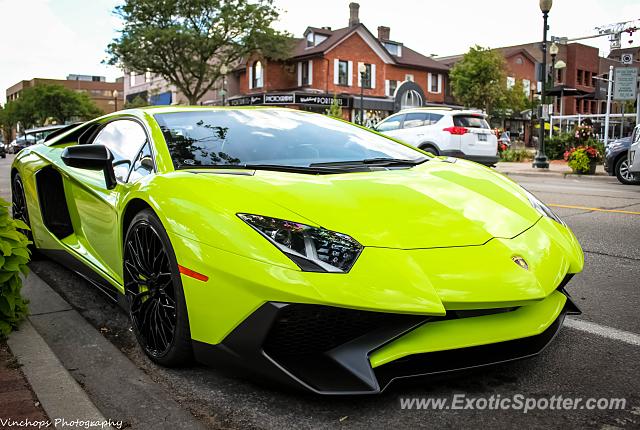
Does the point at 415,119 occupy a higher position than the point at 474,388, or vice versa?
the point at 415,119

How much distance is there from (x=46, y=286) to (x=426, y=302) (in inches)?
120

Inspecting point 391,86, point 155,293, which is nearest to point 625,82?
point 155,293

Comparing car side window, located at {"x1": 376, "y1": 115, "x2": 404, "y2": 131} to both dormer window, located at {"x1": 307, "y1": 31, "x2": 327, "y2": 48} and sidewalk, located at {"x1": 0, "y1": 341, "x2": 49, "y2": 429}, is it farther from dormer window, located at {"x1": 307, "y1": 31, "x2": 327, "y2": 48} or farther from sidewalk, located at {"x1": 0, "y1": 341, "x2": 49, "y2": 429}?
dormer window, located at {"x1": 307, "y1": 31, "x2": 327, "y2": 48}

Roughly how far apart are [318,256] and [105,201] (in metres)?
1.70

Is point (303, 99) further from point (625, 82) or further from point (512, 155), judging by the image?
point (625, 82)

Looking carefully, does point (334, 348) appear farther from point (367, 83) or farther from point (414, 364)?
point (367, 83)

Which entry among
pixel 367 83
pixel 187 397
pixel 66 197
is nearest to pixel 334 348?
pixel 187 397

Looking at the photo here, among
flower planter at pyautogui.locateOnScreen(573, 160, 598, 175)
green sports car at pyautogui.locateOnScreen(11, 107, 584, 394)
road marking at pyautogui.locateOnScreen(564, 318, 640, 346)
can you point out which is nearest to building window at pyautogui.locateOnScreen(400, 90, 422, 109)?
flower planter at pyautogui.locateOnScreen(573, 160, 598, 175)

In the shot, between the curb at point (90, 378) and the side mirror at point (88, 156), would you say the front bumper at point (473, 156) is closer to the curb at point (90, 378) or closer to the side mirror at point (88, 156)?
the side mirror at point (88, 156)

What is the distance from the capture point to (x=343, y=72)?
42.9 metres

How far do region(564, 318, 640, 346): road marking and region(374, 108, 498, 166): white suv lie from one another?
11.8 meters

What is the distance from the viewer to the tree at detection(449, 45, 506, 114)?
44875mm

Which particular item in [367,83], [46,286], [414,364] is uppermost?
Answer: [367,83]

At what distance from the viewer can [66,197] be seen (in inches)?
161
